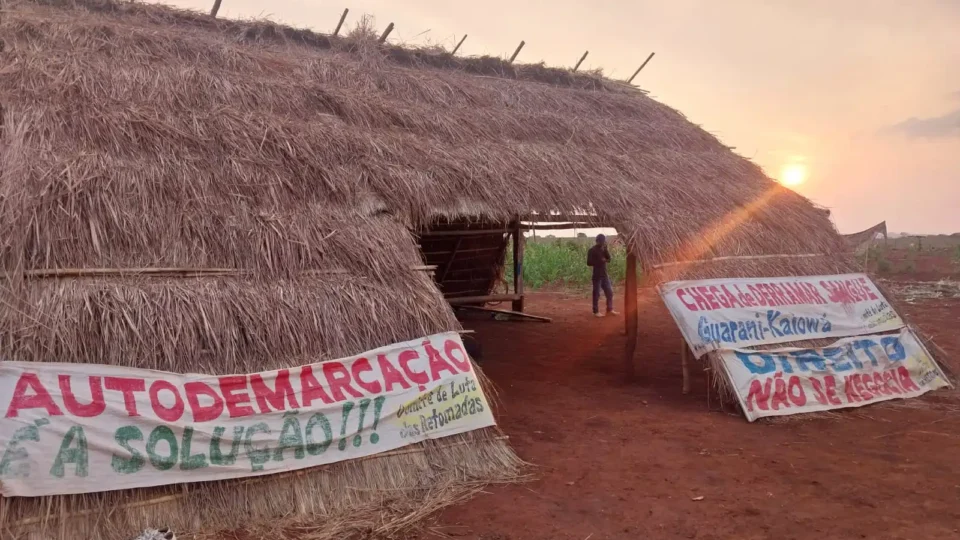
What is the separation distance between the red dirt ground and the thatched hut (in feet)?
1.89

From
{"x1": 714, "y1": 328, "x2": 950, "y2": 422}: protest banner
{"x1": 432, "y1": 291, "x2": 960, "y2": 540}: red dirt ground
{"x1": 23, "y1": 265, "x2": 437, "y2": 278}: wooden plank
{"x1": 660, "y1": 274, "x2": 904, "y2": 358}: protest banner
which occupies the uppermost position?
{"x1": 23, "y1": 265, "x2": 437, "y2": 278}: wooden plank

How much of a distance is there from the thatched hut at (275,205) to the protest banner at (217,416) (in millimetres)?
107

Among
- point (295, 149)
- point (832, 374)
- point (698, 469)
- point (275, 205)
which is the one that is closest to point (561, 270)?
point (832, 374)

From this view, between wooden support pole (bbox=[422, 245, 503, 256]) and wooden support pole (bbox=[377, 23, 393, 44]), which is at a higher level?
wooden support pole (bbox=[377, 23, 393, 44])

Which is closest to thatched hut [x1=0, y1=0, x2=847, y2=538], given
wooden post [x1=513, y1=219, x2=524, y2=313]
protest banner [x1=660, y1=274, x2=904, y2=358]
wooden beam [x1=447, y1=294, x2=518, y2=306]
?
protest banner [x1=660, y1=274, x2=904, y2=358]

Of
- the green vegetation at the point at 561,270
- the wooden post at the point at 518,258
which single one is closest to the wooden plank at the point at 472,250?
the wooden post at the point at 518,258

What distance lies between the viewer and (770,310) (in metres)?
A: 6.65

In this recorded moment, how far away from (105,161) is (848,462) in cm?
628

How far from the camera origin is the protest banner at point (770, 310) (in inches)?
249

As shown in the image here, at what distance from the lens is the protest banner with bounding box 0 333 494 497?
3562 mm

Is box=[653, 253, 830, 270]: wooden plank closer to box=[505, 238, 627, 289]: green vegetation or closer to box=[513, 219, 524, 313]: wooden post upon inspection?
box=[513, 219, 524, 313]: wooden post

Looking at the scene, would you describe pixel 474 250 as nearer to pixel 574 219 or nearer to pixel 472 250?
pixel 472 250

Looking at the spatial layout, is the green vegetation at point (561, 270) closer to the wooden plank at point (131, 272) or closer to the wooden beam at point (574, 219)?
the wooden beam at point (574, 219)

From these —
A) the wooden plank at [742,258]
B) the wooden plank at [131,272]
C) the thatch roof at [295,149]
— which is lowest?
the wooden plank at [131,272]
